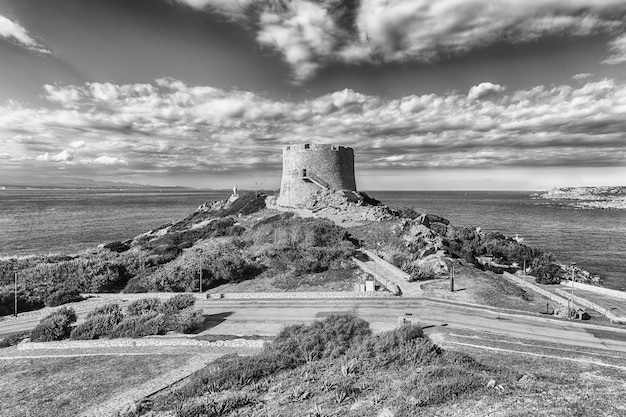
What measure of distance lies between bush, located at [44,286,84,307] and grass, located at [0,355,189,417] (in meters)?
12.0

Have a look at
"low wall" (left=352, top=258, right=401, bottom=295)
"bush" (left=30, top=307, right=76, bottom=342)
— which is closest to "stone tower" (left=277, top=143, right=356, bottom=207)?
"low wall" (left=352, top=258, right=401, bottom=295)

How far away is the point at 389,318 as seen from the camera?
20438 mm

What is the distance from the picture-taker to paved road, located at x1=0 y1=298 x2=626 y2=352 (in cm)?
1789

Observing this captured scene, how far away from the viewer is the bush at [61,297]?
27.2m

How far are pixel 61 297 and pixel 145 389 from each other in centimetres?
1911

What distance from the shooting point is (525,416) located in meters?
9.58

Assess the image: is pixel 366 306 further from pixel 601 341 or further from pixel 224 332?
pixel 601 341

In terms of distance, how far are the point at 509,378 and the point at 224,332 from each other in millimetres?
13302

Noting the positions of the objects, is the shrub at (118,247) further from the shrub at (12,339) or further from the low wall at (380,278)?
the low wall at (380,278)

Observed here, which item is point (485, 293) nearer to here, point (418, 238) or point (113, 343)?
point (418, 238)

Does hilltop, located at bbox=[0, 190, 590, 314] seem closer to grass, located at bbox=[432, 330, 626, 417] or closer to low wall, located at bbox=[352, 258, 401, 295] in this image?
low wall, located at bbox=[352, 258, 401, 295]

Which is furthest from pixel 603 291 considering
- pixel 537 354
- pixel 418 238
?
pixel 537 354

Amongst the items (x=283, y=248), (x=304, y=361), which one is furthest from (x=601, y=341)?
(x=283, y=248)

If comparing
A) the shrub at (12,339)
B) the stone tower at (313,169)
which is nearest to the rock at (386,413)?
the shrub at (12,339)
